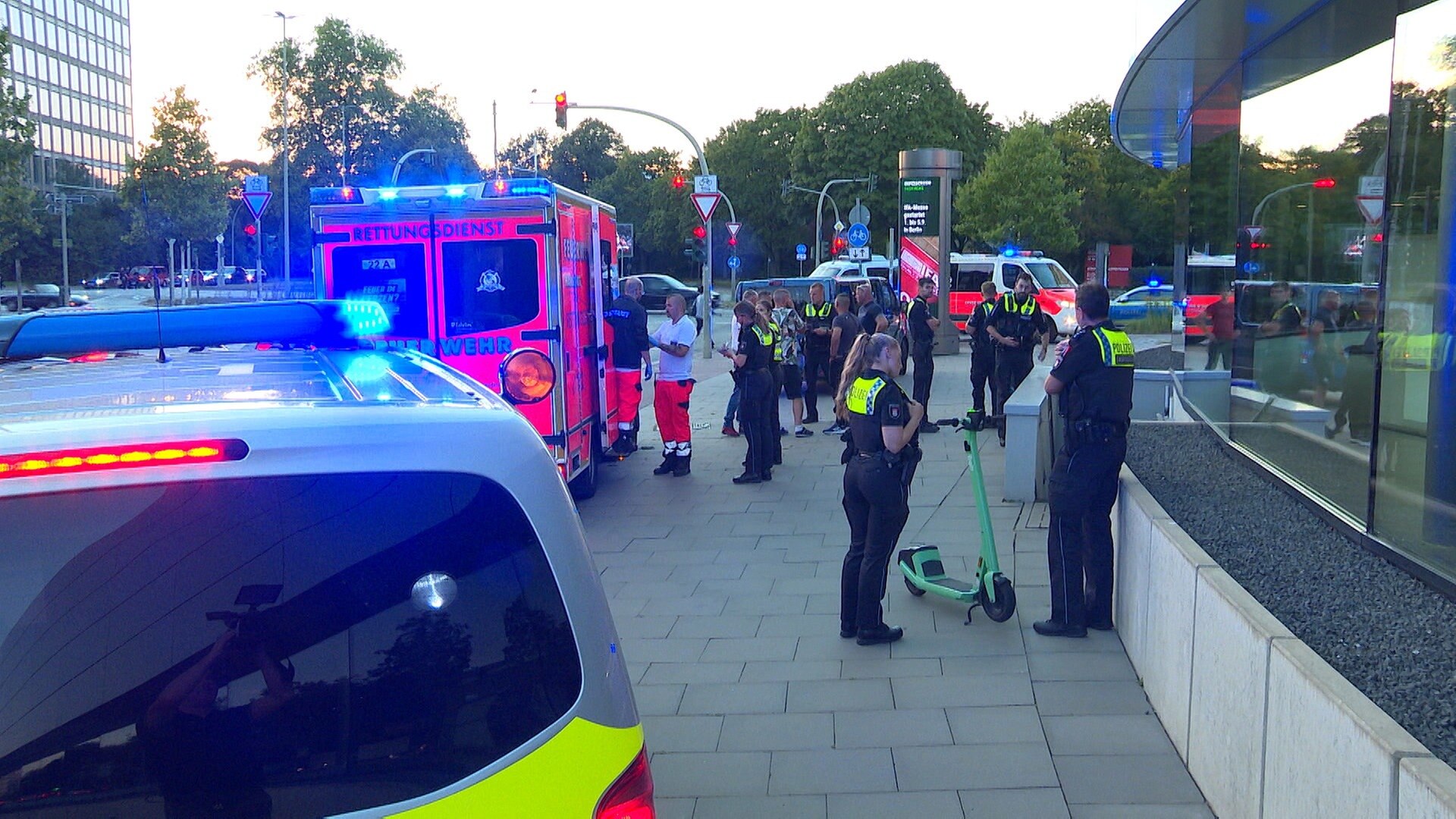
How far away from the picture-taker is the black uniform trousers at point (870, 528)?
6535mm

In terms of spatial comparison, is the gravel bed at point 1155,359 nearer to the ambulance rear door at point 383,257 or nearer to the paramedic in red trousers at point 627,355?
the paramedic in red trousers at point 627,355

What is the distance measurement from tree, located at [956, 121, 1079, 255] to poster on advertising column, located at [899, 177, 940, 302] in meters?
27.3

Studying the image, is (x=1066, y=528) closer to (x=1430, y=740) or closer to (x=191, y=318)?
(x=1430, y=740)

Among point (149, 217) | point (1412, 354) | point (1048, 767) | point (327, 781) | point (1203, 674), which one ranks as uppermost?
point (149, 217)

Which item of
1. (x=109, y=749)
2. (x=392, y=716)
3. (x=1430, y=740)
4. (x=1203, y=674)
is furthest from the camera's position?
(x=1203, y=674)

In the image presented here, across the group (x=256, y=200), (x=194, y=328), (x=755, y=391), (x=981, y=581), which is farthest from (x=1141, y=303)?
(x=194, y=328)

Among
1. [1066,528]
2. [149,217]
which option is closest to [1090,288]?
[1066,528]

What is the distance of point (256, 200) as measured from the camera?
21141mm

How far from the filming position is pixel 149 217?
42.8 meters

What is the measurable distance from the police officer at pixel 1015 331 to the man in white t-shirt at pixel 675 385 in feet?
10.7

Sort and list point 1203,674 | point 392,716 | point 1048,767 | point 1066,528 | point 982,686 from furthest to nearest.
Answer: point 1066,528 → point 982,686 → point 1048,767 → point 1203,674 → point 392,716

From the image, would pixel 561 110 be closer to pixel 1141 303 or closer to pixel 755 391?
pixel 755 391

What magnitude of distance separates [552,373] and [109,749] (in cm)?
835

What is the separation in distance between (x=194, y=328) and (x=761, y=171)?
236 feet
